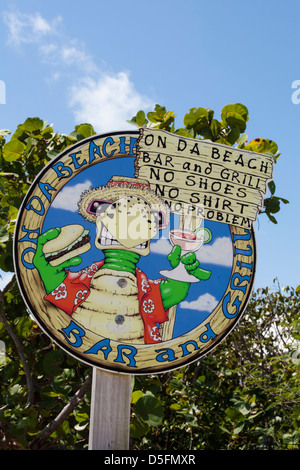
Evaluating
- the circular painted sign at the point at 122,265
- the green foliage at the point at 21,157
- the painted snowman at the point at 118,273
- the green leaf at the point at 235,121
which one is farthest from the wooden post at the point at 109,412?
the green leaf at the point at 235,121

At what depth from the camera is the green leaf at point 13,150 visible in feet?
10.9

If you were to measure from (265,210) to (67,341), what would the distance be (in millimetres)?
1663

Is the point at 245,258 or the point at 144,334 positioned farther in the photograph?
the point at 245,258

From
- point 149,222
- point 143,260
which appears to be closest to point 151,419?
point 143,260

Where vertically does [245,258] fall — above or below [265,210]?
below

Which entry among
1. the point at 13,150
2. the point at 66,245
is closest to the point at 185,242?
the point at 66,245

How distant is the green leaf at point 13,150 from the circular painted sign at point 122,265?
74 centimetres

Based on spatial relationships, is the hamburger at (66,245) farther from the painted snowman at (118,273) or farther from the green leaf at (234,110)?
the green leaf at (234,110)

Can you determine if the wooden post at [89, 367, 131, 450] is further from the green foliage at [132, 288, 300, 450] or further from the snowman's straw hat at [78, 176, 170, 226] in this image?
the snowman's straw hat at [78, 176, 170, 226]

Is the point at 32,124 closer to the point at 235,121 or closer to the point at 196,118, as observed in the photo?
the point at 196,118

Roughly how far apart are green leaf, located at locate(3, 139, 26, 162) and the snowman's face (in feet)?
3.16

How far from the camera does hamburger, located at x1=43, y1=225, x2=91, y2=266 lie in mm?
2605

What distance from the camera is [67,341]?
2.52m
